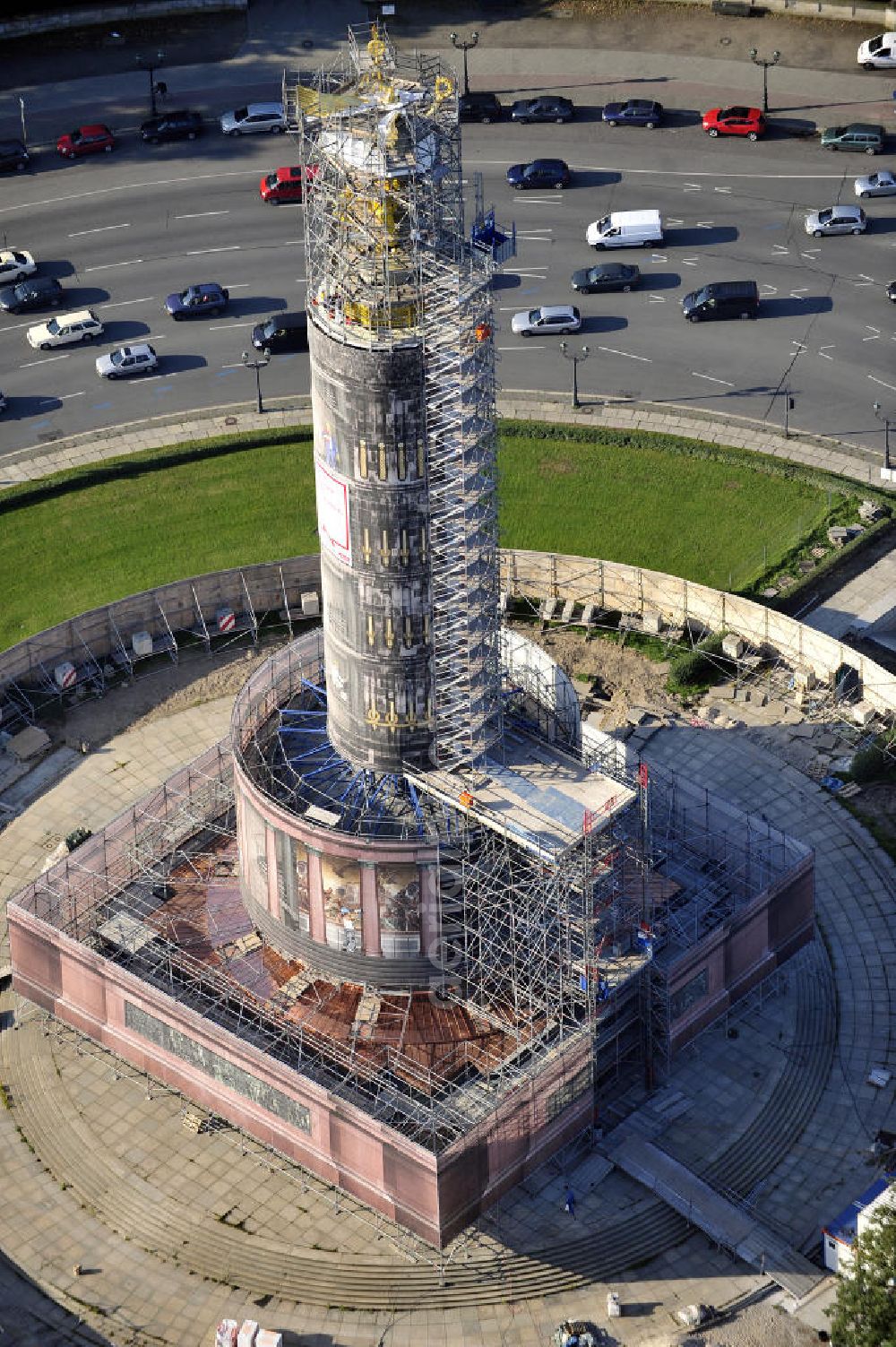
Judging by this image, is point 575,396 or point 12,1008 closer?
point 12,1008

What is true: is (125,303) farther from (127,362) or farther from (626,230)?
(626,230)

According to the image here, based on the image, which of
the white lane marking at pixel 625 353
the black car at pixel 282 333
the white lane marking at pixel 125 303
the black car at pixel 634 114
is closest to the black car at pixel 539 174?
the black car at pixel 634 114

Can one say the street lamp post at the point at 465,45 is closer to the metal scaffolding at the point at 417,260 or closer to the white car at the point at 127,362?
the white car at the point at 127,362

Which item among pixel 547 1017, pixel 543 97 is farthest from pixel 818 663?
pixel 543 97

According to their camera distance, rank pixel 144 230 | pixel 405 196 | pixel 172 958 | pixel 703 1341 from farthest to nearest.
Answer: pixel 144 230 < pixel 172 958 < pixel 703 1341 < pixel 405 196

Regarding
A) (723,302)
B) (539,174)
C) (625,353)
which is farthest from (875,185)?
(625,353)

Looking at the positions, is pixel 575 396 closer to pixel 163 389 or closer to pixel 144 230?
pixel 163 389

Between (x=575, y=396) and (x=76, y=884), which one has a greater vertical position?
(x=575, y=396)

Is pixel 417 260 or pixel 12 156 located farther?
pixel 12 156
